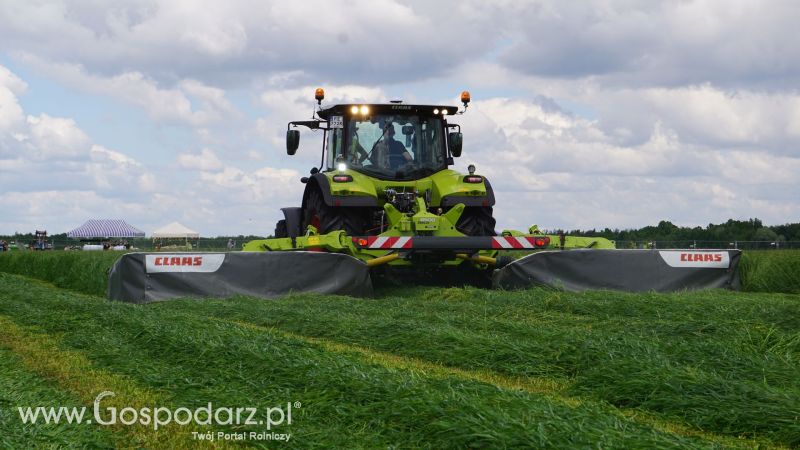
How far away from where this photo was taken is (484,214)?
13461 mm

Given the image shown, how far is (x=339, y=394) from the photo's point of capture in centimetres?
493

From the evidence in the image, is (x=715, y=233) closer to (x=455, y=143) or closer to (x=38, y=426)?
(x=455, y=143)

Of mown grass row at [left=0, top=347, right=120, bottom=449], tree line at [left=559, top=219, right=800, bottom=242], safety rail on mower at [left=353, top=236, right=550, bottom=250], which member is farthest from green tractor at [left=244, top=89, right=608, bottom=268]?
tree line at [left=559, top=219, right=800, bottom=242]

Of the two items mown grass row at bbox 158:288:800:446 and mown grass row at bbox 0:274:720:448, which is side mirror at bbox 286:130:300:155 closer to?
mown grass row at bbox 158:288:800:446

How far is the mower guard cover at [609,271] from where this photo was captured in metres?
11.9

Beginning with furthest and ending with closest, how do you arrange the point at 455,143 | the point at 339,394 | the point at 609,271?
the point at 455,143, the point at 609,271, the point at 339,394

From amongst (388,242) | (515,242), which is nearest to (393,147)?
(388,242)

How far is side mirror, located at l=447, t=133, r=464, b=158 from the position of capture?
1392cm

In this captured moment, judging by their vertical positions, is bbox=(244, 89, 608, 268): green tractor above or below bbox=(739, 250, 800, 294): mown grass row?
above

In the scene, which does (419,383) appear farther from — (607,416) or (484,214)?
(484,214)

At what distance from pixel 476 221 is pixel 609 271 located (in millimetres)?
2154

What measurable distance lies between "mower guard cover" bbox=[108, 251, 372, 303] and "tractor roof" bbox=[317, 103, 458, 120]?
258 cm

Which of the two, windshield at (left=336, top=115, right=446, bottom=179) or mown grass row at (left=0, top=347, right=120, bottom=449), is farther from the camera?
windshield at (left=336, top=115, right=446, bottom=179)

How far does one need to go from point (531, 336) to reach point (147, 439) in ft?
12.0
